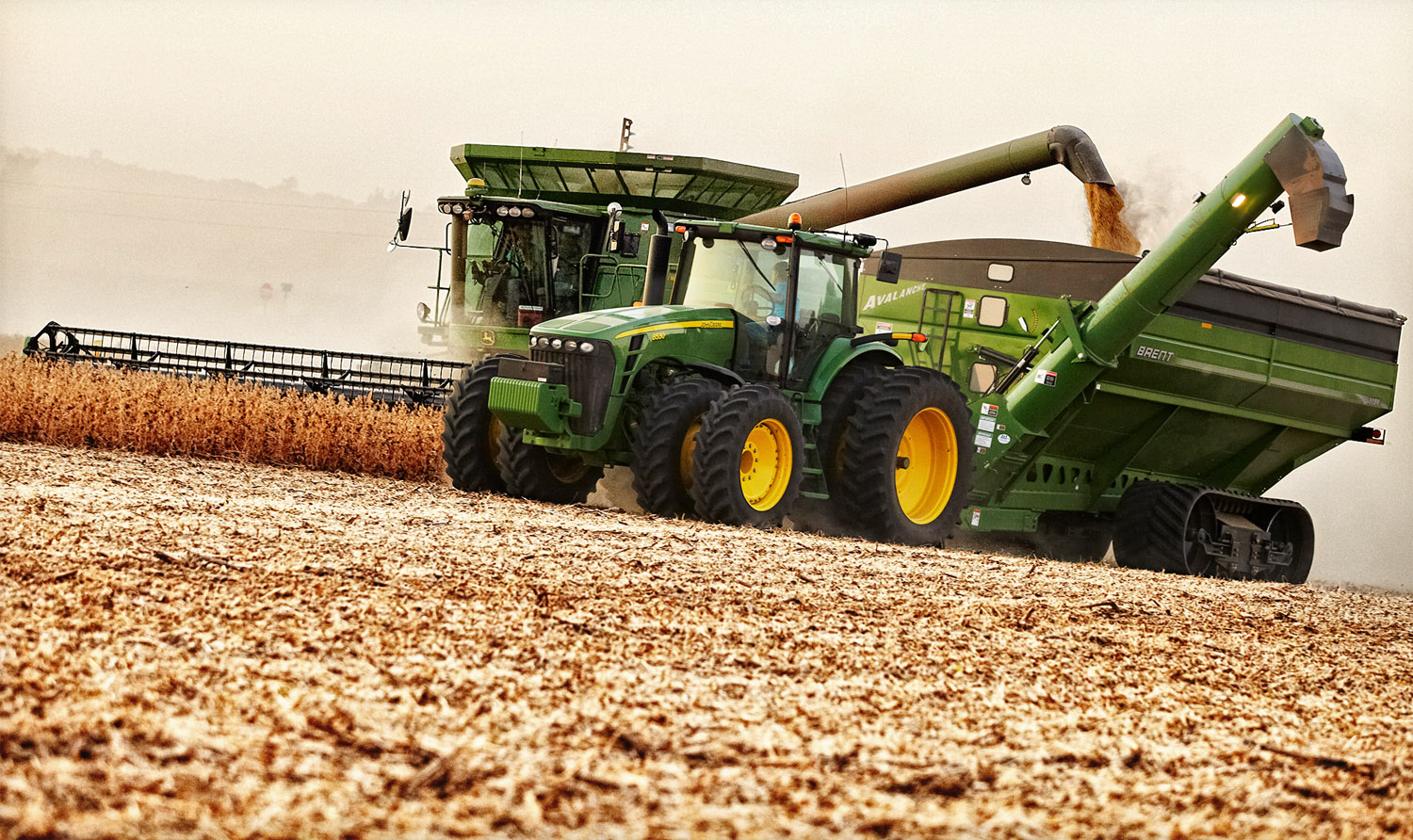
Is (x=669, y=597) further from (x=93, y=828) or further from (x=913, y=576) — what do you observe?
(x=93, y=828)

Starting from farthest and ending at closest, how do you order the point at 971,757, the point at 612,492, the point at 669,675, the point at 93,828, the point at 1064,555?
1. the point at 1064,555
2. the point at 612,492
3. the point at 669,675
4. the point at 971,757
5. the point at 93,828

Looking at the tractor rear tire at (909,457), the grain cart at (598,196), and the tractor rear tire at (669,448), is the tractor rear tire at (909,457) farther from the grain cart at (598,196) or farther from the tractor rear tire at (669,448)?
the grain cart at (598,196)

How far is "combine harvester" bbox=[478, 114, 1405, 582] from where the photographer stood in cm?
874

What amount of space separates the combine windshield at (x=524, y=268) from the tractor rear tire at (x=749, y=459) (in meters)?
5.13

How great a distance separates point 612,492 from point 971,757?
7.57m

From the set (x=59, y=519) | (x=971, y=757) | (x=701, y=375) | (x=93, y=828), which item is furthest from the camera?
(x=701, y=375)

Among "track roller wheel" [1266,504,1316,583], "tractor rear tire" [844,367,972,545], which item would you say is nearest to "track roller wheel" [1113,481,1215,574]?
"track roller wheel" [1266,504,1316,583]

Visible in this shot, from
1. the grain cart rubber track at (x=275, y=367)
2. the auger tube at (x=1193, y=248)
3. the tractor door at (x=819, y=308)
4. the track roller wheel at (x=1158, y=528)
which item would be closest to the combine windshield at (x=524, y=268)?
the grain cart rubber track at (x=275, y=367)

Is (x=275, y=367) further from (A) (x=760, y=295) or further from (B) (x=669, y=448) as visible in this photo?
(B) (x=669, y=448)

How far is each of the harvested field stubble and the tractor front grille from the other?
10.3ft

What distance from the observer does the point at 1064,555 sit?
460 inches

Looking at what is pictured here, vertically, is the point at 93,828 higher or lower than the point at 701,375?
lower

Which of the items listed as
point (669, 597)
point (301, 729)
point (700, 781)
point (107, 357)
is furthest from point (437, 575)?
point (107, 357)

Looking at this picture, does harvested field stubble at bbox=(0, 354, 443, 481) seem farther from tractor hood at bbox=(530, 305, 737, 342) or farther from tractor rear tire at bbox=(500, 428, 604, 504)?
tractor hood at bbox=(530, 305, 737, 342)
